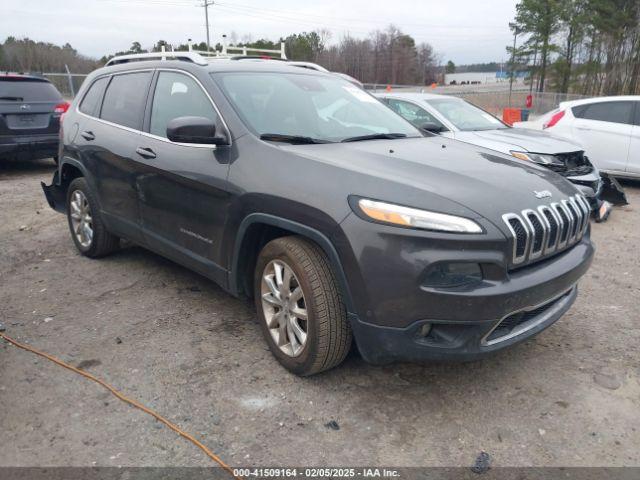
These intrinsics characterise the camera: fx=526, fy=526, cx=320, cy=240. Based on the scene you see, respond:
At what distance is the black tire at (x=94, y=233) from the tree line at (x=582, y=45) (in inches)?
1340

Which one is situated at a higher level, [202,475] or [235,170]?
[235,170]

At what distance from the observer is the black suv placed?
2416 millimetres

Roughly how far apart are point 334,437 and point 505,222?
1.31 m

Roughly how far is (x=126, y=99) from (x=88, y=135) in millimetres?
584

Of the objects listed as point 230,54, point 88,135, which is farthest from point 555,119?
point 88,135

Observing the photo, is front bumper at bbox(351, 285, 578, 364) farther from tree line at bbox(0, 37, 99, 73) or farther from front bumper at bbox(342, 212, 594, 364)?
tree line at bbox(0, 37, 99, 73)

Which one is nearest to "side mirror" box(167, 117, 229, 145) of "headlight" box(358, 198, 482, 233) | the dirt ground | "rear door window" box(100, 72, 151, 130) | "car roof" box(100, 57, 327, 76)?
"car roof" box(100, 57, 327, 76)

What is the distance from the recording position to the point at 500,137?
6.86m

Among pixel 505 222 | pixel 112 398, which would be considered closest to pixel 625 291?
pixel 505 222

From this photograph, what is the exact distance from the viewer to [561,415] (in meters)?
2.69

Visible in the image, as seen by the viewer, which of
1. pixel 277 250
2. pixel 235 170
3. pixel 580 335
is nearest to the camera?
pixel 277 250

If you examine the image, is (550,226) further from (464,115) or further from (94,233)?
(464,115)

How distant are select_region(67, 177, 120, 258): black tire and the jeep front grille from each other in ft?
11.7

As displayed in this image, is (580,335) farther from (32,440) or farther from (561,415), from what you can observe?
(32,440)
